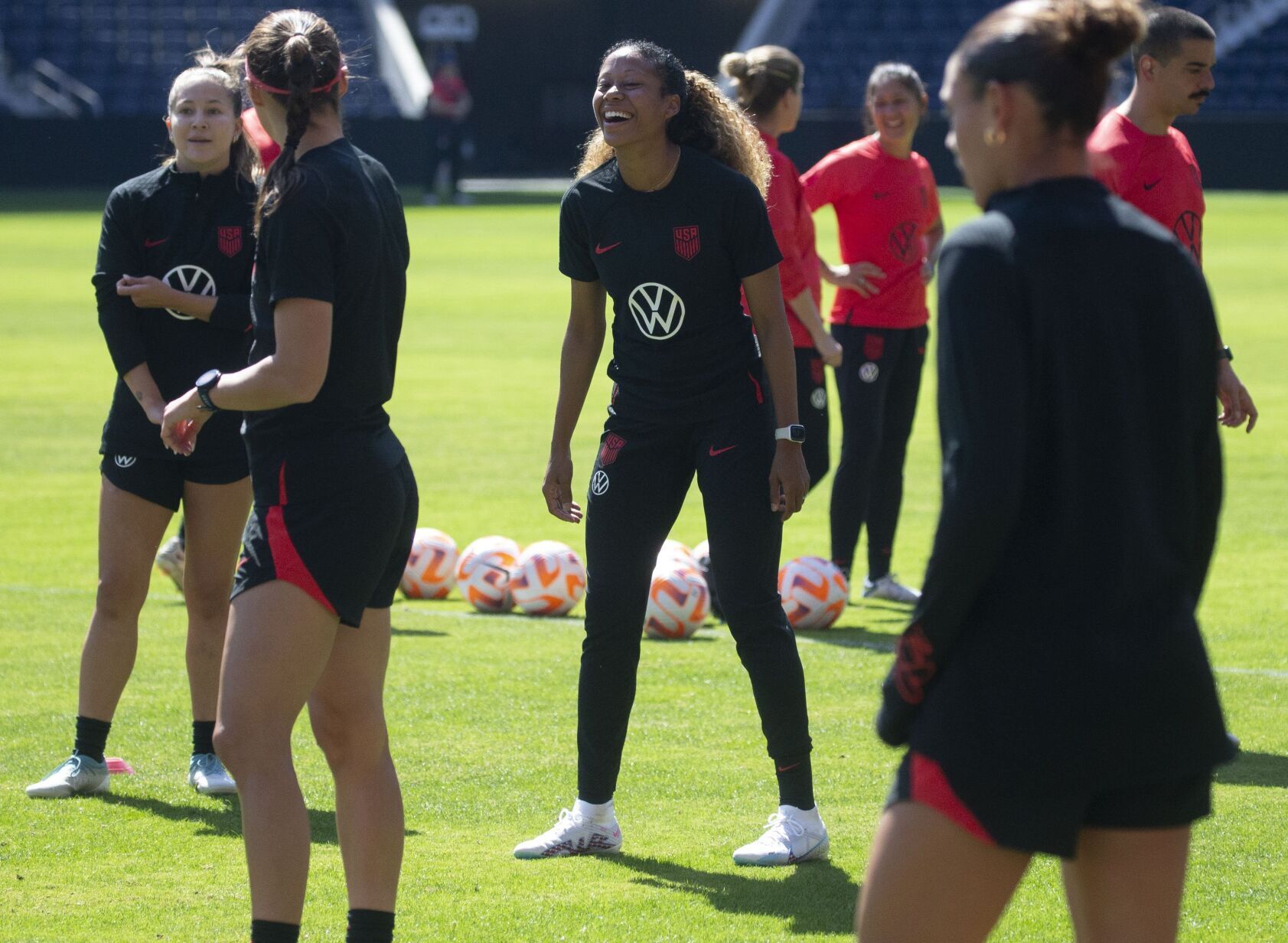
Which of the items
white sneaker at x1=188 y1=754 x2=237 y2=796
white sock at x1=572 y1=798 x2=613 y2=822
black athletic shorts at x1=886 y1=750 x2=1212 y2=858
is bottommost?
white sneaker at x1=188 y1=754 x2=237 y2=796

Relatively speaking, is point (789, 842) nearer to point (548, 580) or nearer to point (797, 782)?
point (797, 782)

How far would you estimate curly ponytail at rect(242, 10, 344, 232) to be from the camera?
12.0 feet

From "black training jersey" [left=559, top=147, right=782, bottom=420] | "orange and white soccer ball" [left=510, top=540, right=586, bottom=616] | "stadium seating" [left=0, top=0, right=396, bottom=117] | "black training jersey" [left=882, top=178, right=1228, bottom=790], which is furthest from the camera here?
"stadium seating" [left=0, top=0, right=396, bottom=117]

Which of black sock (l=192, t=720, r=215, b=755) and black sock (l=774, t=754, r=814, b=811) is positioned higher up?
black sock (l=774, t=754, r=814, b=811)

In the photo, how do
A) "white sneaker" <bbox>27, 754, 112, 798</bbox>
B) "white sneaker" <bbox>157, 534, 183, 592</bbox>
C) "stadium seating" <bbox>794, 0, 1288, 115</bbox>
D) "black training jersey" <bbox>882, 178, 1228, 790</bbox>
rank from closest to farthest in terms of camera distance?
"black training jersey" <bbox>882, 178, 1228, 790</bbox>, "white sneaker" <bbox>27, 754, 112, 798</bbox>, "white sneaker" <bbox>157, 534, 183, 592</bbox>, "stadium seating" <bbox>794, 0, 1288, 115</bbox>

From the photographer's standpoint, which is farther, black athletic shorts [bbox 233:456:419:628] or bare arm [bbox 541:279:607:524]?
bare arm [bbox 541:279:607:524]

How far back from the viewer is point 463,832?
17.0 feet

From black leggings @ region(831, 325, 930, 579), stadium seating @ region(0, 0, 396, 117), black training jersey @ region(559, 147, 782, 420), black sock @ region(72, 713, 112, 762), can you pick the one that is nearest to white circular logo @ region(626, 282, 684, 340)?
black training jersey @ region(559, 147, 782, 420)

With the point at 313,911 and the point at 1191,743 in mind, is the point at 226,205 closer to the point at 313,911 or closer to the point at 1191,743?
the point at 313,911

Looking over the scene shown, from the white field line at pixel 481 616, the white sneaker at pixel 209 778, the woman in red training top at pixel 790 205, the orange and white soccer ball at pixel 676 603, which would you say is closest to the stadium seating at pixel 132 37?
the white field line at pixel 481 616

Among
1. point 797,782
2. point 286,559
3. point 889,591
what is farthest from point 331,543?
point 889,591

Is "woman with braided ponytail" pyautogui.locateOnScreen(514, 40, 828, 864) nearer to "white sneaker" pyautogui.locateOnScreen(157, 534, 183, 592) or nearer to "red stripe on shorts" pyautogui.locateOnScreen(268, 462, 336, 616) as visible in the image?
"red stripe on shorts" pyautogui.locateOnScreen(268, 462, 336, 616)

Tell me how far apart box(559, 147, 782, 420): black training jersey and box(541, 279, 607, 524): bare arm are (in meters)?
0.13

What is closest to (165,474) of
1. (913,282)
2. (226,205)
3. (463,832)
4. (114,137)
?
(226,205)
